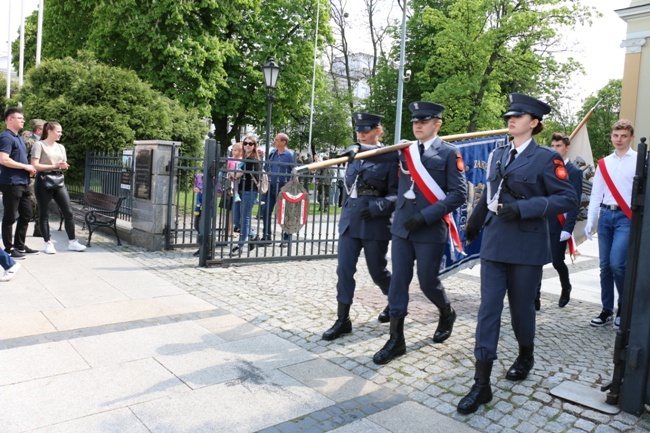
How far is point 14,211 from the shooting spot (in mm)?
7609

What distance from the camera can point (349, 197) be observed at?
491 centimetres

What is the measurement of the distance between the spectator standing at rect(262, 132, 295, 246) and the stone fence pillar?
1.64 meters

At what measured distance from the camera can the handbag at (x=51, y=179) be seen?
26.4 ft

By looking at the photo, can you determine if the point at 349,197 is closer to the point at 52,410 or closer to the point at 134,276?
the point at 52,410

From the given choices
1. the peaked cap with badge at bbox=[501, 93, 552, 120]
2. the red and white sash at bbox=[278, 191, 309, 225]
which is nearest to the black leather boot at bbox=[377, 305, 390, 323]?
the peaked cap with badge at bbox=[501, 93, 552, 120]

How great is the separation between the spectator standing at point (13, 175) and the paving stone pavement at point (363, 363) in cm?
244

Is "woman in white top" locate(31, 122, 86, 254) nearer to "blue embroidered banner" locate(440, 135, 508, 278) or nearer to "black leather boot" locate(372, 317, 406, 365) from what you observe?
"blue embroidered banner" locate(440, 135, 508, 278)

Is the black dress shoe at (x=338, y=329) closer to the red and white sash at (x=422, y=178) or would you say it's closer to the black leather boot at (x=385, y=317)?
the black leather boot at (x=385, y=317)

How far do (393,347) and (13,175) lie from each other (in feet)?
20.2

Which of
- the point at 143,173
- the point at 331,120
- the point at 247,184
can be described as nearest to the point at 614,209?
the point at 247,184

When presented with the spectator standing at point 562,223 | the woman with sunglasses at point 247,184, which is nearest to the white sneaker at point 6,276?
the woman with sunglasses at point 247,184

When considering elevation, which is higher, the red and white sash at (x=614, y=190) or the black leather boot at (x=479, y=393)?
the red and white sash at (x=614, y=190)

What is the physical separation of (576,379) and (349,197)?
2346 millimetres

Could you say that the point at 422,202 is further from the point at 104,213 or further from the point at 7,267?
the point at 104,213
